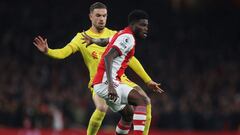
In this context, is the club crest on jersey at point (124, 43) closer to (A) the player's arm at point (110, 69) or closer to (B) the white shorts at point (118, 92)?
(A) the player's arm at point (110, 69)

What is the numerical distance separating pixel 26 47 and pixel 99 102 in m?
11.4

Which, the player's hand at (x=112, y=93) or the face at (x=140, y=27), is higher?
the face at (x=140, y=27)

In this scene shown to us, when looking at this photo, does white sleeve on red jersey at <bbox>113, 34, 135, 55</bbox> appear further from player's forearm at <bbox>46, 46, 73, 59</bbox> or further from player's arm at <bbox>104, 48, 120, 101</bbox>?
player's forearm at <bbox>46, 46, 73, 59</bbox>

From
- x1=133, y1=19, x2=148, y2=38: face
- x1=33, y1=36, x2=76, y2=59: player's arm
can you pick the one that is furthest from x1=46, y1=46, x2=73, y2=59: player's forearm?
x1=133, y1=19, x2=148, y2=38: face

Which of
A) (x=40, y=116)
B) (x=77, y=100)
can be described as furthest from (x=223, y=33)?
(x=40, y=116)

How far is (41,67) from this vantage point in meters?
22.4

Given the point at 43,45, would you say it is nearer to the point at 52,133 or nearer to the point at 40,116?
the point at 52,133

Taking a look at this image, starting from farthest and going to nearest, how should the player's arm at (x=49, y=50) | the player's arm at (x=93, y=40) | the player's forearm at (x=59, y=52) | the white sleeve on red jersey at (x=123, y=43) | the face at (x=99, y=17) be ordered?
the face at (x=99, y=17), the player's arm at (x=93, y=40), the player's forearm at (x=59, y=52), the player's arm at (x=49, y=50), the white sleeve on red jersey at (x=123, y=43)

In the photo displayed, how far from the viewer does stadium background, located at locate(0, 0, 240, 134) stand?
803 inches

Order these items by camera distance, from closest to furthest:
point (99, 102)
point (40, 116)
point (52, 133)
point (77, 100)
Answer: point (99, 102) → point (52, 133) → point (40, 116) → point (77, 100)

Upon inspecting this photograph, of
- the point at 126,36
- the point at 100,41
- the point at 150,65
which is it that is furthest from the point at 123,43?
the point at 150,65

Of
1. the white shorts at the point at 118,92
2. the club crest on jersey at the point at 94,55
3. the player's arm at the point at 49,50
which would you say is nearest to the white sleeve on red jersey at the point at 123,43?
the white shorts at the point at 118,92

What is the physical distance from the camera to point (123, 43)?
425 inches

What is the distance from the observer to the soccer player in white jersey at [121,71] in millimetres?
10661
